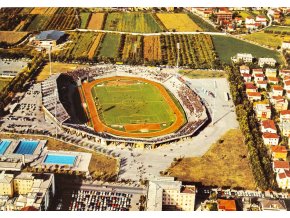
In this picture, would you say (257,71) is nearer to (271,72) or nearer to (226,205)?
(271,72)

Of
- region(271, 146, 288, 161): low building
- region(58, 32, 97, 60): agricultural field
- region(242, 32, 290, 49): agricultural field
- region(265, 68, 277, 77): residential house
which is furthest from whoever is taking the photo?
region(242, 32, 290, 49): agricultural field

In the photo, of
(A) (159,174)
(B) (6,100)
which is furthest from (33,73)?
(A) (159,174)

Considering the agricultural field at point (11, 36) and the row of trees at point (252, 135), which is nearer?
the row of trees at point (252, 135)

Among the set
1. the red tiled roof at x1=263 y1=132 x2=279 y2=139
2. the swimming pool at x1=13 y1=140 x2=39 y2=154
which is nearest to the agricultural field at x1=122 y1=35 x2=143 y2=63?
the swimming pool at x1=13 y1=140 x2=39 y2=154

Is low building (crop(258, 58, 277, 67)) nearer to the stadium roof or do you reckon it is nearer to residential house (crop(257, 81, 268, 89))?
residential house (crop(257, 81, 268, 89))

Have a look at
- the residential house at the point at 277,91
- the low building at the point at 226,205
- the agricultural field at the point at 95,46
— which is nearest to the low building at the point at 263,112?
the residential house at the point at 277,91

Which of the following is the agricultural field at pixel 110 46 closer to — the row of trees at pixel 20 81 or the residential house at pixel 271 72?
the row of trees at pixel 20 81

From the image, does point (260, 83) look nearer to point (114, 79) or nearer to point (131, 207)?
point (114, 79)
